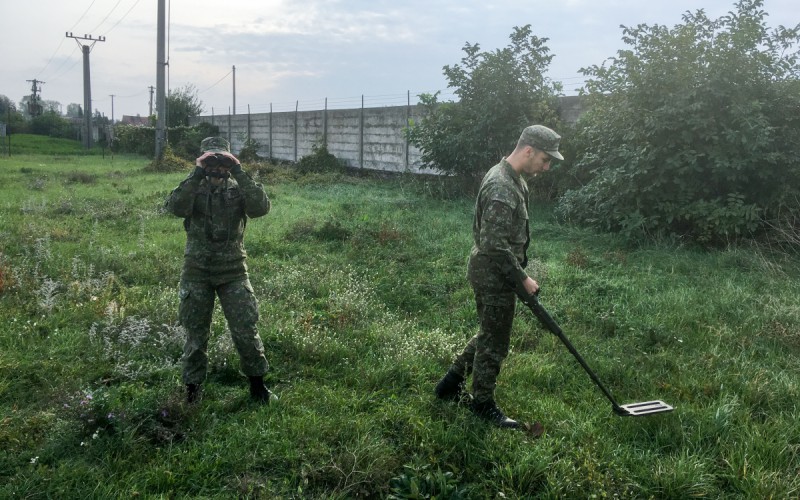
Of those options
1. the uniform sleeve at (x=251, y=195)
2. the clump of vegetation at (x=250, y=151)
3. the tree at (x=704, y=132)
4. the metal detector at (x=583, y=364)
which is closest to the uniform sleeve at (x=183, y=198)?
the uniform sleeve at (x=251, y=195)

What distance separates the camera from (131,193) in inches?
520

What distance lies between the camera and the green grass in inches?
118

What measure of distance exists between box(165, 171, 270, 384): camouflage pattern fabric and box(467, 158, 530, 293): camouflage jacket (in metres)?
1.46

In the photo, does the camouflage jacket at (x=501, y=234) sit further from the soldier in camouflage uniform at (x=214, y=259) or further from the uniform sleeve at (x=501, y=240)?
the soldier in camouflage uniform at (x=214, y=259)

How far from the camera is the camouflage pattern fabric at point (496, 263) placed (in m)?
3.33

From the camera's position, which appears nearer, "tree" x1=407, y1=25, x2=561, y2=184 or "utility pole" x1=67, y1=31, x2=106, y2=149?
"tree" x1=407, y1=25, x2=561, y2=184

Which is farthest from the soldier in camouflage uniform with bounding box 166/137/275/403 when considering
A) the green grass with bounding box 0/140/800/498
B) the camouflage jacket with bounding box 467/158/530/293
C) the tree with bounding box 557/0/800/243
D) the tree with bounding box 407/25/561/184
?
the tree with bounding box 407/25/561/184

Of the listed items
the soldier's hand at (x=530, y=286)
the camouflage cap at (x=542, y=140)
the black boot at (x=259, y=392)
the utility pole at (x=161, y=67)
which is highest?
the utility pole at (x=161, y=67)

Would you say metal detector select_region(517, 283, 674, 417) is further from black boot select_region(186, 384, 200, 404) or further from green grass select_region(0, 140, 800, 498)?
black boot select_region(186, 384, 200, 404)

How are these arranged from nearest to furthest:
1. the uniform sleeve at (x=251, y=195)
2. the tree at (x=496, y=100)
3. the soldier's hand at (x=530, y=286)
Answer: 1. the soldier's hand at (x=530, y=286)
2. the uniform sleeve at (x=251, y=195)
3. the tree at (x=496, y=100)

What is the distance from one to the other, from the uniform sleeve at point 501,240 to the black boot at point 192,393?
207 cm

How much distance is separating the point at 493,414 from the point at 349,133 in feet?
52.1

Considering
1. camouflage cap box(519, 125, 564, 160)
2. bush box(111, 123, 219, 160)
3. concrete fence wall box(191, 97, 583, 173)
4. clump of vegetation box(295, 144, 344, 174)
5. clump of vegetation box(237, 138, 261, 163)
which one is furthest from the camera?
bush box(111, 123, 219, 160)

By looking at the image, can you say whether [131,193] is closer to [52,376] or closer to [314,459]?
[52,376]
